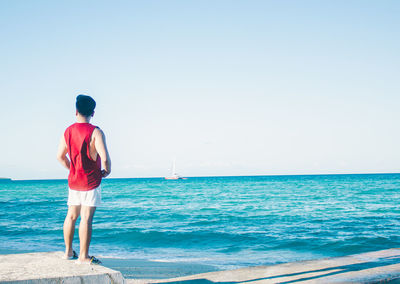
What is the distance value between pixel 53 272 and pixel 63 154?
121cm

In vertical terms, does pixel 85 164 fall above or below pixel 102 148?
below

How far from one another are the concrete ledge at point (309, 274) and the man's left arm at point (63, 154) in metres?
2.44

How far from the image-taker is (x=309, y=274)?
206 inches

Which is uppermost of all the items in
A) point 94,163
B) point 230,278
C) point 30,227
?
point 94,163

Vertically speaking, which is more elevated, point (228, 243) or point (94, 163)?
point (94, 163)

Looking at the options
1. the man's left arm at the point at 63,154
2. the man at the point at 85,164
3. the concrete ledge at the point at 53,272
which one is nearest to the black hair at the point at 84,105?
the man at the point at 85,164

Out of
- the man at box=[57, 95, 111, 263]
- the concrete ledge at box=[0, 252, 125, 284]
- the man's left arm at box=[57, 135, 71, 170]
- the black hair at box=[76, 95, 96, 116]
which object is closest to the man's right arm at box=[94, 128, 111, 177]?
the man at box=[57, 95, 111, 263]

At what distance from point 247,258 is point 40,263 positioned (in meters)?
6.84

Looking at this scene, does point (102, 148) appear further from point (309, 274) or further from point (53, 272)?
point (309, 274)

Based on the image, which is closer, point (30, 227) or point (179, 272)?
point (179, 272)

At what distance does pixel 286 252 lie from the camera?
33.6 feet

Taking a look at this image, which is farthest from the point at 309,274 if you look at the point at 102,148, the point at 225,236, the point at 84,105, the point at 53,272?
the point at 225,236

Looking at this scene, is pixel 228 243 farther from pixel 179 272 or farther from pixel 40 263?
pixel 40 263

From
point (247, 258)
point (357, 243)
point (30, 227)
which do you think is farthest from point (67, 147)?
point (30, 227)
